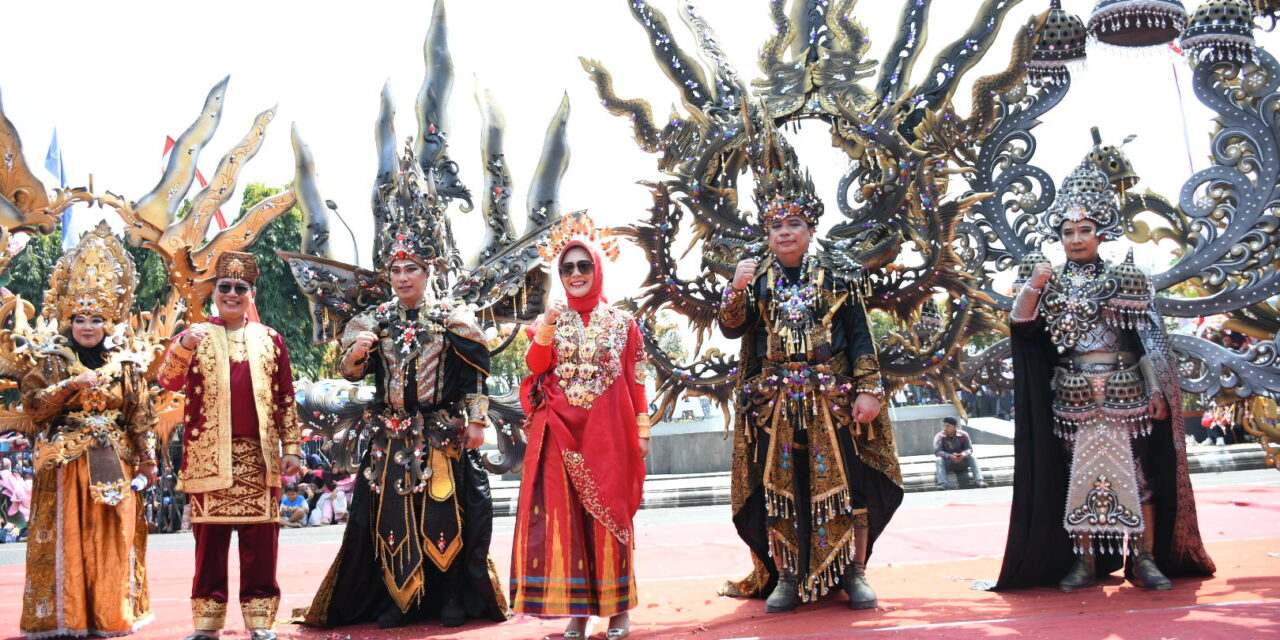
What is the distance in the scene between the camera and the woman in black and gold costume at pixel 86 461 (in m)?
4.93

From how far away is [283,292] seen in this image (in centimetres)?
2464

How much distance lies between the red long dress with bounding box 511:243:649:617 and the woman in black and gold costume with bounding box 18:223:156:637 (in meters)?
2.14

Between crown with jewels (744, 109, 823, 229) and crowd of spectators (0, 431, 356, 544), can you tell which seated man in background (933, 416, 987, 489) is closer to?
crowd of spectators (0, 431, 356, 544)

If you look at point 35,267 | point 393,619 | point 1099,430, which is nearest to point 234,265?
point 393,619

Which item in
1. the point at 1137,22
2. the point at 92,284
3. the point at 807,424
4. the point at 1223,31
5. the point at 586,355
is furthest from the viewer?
the point at 1137,22

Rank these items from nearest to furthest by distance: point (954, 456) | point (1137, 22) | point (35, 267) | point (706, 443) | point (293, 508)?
point (1137, 22) → point (293, 508) → point (954, 456) → point (706, 443) → point (35, 267)

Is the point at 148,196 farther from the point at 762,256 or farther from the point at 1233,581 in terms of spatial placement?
the point at 1233,581

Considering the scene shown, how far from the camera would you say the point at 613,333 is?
442 centimetres

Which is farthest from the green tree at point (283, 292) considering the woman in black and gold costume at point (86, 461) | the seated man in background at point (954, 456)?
the woman in black and gold costume at point (86, 461)

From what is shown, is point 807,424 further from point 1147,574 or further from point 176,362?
point 176,362

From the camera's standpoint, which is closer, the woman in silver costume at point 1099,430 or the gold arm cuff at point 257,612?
the gold arm cuff at point 257,612

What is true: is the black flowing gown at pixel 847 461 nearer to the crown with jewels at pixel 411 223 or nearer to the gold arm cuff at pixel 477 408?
the gold arm cuff at pixel 477 408

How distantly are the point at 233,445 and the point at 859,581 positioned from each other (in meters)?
2.80

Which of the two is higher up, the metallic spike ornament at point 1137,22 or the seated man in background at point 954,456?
the metallic spike ornament at point 1137,22
